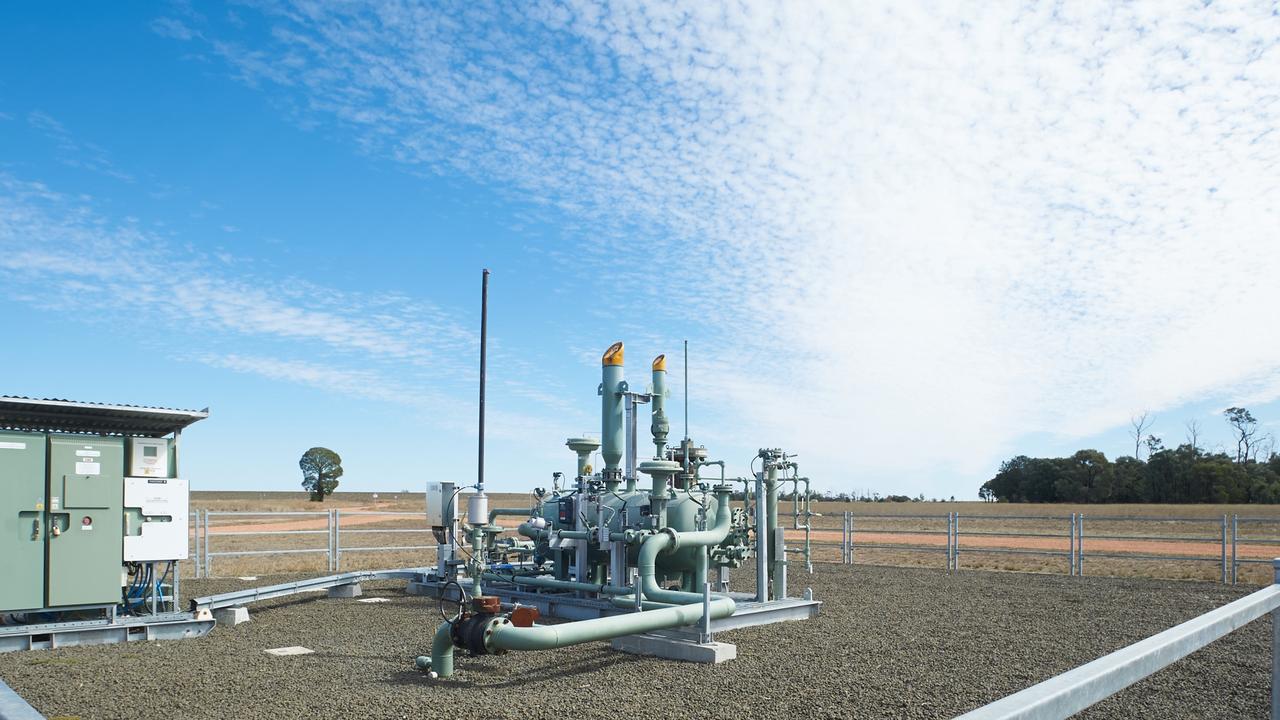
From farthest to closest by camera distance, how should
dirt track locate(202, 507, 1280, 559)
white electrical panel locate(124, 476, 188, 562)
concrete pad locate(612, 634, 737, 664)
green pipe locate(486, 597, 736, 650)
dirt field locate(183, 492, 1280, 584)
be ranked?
dirt track locate(202, 507, 1280, 559) < dirt field locate(183, 492, 1280, 584) < white electrical panel locate(124, 476, 188, 562) < concrete pad locate(612, 634, 737, 664) < green pipe locate(486, 597, 736, 650)

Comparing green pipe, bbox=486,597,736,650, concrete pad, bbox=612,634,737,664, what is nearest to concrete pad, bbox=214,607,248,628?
green pipe, bbox=486,597,736,650

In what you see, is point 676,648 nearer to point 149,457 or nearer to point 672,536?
point 672,536

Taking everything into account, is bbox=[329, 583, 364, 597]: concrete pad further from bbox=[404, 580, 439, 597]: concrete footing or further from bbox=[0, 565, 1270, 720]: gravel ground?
bbox=[0, 565, 1270, 720]: gravel ground

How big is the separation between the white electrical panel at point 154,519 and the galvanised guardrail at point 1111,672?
11.0 m

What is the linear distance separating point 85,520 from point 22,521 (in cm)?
59

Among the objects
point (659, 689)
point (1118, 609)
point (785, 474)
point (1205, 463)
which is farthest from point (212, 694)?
point (1205, 463)

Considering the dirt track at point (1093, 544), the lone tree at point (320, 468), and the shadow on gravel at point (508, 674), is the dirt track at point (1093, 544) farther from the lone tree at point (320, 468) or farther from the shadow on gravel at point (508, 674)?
the lone tree at point (320, 468)

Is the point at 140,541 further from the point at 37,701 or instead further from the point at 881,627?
the point at 881,627

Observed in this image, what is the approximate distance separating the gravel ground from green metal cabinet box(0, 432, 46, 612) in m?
0.79

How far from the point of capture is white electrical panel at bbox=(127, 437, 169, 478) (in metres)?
10.8

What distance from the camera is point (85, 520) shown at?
1029 centimetres

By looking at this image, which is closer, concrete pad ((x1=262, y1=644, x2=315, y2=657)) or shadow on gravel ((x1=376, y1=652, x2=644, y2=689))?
shadow on gravel ((x1=376, y1=652, x2=644, y2=689))

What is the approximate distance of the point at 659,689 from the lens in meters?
7.91

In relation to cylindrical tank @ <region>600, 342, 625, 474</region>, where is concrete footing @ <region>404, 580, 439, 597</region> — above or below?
below
